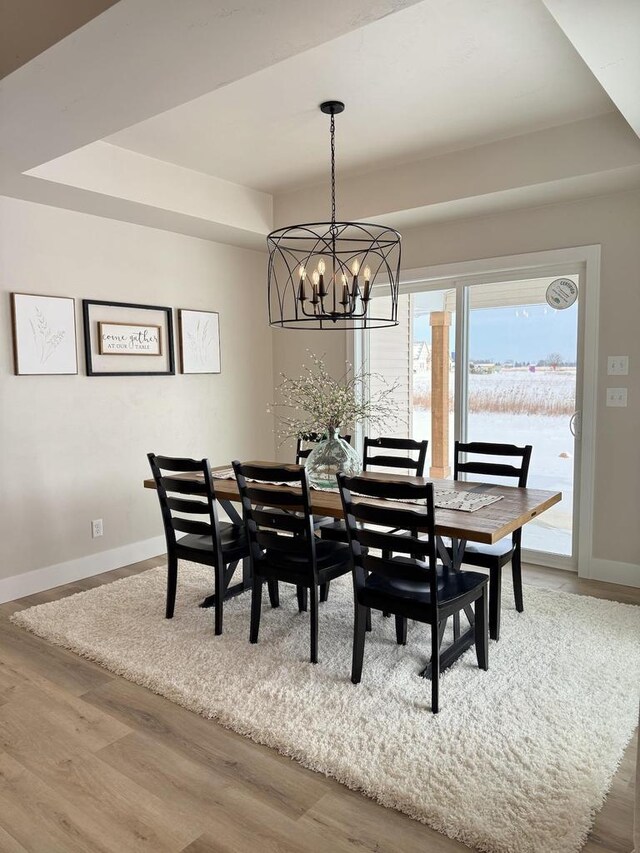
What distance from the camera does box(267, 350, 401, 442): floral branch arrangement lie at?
11.0 feet

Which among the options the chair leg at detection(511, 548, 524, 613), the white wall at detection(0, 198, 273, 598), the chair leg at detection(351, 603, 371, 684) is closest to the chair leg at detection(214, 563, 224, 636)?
the chair leg at detection(351, 603, 371, 684)

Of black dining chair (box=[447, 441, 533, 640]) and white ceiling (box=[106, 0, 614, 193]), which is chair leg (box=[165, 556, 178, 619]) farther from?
white ceiling (box=[106, 0, 614, 193])

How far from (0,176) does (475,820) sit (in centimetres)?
374

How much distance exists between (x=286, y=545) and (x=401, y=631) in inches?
28.3

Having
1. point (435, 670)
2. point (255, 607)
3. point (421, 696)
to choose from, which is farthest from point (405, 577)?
point (255, 607)

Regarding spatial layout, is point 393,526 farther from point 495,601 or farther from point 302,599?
point 302,599

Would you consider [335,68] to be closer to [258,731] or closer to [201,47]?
[201,47]

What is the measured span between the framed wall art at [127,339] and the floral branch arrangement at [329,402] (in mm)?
1004

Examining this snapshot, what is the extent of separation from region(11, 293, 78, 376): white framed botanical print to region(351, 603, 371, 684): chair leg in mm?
2597

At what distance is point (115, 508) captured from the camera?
174 inches

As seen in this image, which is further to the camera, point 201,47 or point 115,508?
point 115,508

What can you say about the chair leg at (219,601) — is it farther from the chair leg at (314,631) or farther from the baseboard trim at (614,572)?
the baseboard trim at (614,572)

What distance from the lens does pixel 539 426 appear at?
171 inches

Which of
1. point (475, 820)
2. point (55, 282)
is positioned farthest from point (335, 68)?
point (475, 820)
